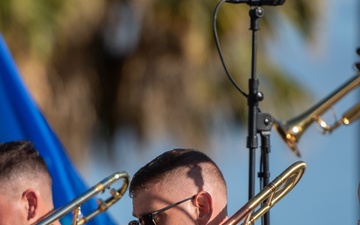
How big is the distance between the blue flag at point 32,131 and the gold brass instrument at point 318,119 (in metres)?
1.34

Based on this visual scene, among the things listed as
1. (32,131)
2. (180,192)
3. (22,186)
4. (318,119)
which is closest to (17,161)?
(22,186)

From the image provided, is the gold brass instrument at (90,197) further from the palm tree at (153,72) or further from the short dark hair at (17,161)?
the palm tree at (153,72)

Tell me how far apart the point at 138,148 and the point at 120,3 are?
1710 mm

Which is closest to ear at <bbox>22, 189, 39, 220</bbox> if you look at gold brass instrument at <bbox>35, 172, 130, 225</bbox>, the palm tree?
gold brass instrument at <bbox>35, 172, 130, 225</bbox>

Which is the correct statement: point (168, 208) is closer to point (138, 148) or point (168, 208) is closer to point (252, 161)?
point (252, 161)

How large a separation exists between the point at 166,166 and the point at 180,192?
15 centimetres

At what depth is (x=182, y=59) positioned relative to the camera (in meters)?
14.1

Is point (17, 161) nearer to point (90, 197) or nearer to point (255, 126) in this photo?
point (90, 197)

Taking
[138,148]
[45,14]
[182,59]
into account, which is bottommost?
[138,148]

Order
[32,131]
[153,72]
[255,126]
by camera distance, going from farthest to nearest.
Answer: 1. [153,72]
2. [32,131]
3. [255,126]

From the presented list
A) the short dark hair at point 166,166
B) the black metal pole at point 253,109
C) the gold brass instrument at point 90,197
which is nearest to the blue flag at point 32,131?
the gold brass instrument at point 90,197

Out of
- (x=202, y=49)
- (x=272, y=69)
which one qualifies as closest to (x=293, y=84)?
(x=272, y=69)

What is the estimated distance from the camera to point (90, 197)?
6.18 m

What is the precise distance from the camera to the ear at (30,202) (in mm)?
6160
